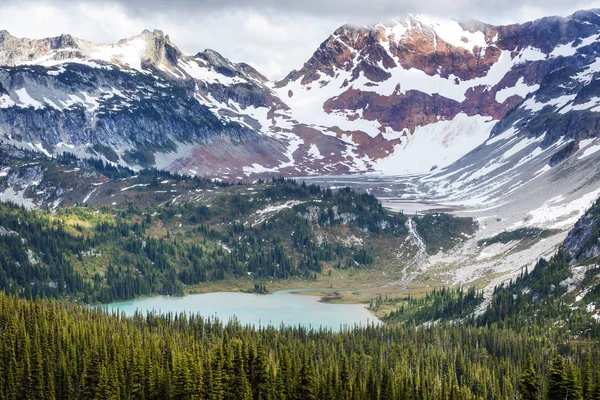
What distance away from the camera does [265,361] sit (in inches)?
4104

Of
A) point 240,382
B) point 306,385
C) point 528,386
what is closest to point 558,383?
point 528,386

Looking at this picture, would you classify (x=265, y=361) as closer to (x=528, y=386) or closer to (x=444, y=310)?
(x=528, y=386)

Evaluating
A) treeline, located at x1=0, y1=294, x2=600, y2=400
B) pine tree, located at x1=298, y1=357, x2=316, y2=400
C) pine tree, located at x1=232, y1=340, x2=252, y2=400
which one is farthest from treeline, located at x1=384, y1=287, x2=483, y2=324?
pine tree, located at x1=232, y1=340, x2=252, y2=400

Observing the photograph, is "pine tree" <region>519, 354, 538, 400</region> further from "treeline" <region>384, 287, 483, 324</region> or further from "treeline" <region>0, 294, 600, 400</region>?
"treeline" <region>384, 287, 483, 324</region>

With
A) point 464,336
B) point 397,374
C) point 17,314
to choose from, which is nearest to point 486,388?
point 397,374

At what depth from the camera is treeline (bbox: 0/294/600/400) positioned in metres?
101

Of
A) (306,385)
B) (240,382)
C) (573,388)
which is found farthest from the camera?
(306,385)

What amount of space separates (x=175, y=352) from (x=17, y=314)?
97.9ft

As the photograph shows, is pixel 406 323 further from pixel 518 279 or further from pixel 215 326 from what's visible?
pixel 215 326

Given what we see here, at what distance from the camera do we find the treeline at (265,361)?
10056cm

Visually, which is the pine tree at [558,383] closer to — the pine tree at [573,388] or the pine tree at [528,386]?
the pine tree at [573,388]

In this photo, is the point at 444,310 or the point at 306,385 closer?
the point at 306,385

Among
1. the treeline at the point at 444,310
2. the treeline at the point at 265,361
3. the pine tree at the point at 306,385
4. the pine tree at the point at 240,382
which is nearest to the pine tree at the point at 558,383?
the treeline at the point at 265,361

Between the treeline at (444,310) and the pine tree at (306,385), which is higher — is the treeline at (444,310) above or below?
above
